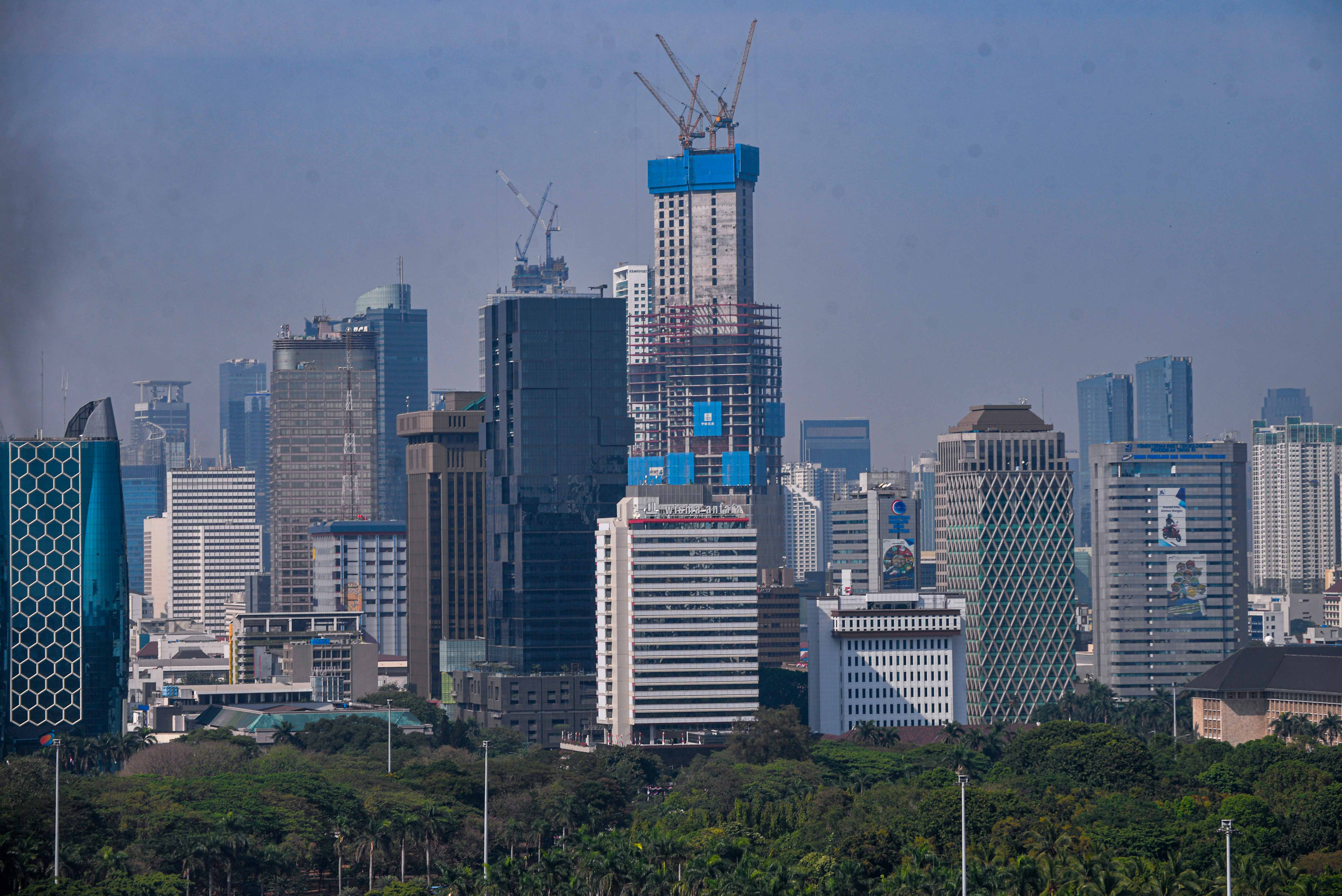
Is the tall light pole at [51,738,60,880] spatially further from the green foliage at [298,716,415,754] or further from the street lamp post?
the green foliage at [298,716,415,754]

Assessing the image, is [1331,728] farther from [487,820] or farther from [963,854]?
[963,854]

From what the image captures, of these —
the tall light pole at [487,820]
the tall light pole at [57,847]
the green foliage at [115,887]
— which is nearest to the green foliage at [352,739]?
the tall light pole at [487,820]

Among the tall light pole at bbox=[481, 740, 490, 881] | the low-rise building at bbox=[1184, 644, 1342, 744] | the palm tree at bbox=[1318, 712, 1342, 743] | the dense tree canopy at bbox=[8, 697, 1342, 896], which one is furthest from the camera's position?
the low-rise building at bbox=[1184, 644, 1342, 744]

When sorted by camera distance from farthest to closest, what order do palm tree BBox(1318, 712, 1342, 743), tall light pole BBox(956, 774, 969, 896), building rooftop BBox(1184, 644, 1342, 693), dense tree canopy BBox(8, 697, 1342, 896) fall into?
1. building rooftop BBox(1184, 644, 1342, 693)
2. palm tree BBox(1318, 712, 1342, 743)
3. dense tree canopy BBox(8, 697, 1342, 896)
4. tall light pole BBox(956, 774, 969, 896)

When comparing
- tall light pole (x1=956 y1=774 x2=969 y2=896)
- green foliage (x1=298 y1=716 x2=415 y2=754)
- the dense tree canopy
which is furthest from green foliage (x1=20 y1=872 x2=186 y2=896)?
green foliage (x1=298 y1=716 x2=415 y2=754)

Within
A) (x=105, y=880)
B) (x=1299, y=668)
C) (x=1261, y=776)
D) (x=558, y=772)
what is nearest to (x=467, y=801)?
(x=558, y=772)

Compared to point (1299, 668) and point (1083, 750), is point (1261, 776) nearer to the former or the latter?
point (1083, 750)
